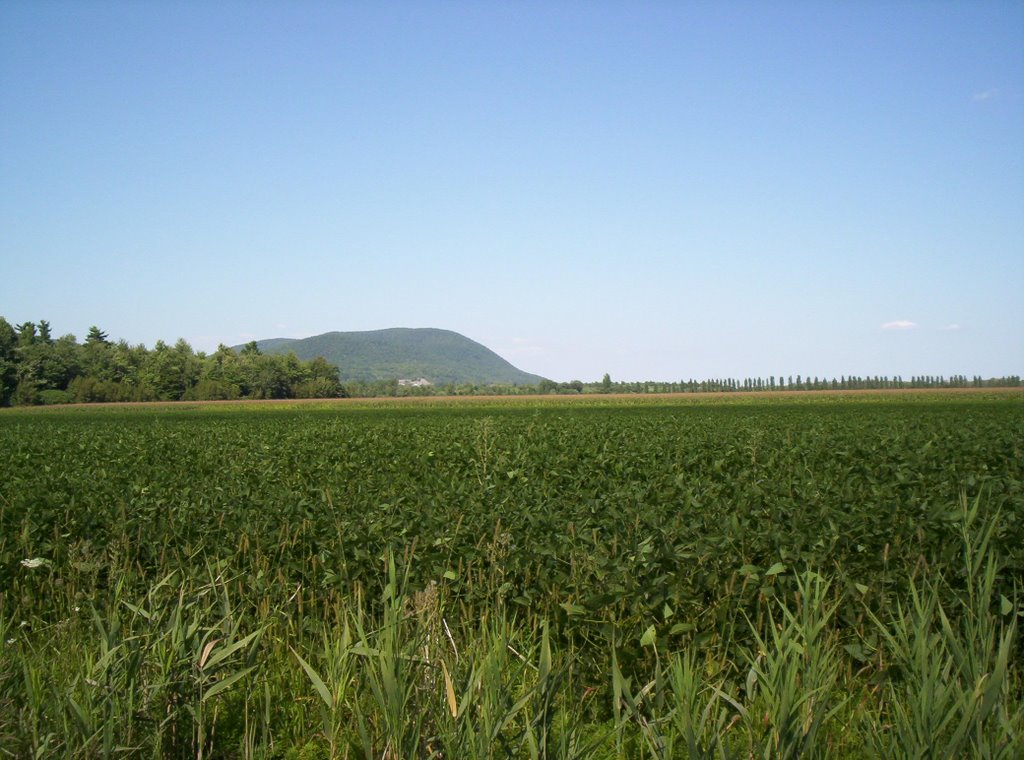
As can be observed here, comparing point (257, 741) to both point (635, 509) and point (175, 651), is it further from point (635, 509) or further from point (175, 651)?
point (635, 509)

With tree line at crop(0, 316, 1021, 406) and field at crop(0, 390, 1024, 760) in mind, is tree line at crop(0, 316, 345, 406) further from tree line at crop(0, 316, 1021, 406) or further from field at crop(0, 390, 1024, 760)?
field at crop(0, 390, 1024, 760)

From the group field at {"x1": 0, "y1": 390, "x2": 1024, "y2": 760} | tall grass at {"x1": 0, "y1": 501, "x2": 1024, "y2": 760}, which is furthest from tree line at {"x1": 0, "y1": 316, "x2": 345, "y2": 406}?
tall grass at {"x1": 0, "y1": 501, "x2": 1024, "y2": 760}

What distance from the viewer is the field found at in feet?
12.2

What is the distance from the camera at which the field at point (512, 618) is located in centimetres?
372

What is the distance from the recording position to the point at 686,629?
5.02 m

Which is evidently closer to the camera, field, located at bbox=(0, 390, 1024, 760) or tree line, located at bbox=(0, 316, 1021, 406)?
field, located at bbox=(0, 390, 1024, 760)

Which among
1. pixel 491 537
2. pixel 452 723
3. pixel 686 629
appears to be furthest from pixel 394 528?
pixel 452 723

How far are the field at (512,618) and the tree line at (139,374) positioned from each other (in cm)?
9409

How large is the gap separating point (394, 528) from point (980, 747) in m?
4.97

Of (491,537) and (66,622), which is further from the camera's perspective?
(491,537)

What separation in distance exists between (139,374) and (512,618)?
11466cm

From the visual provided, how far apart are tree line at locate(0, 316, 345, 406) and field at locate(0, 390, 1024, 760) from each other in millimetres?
94095

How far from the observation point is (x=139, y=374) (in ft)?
351

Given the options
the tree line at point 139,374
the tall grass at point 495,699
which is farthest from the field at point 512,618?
the tree line at point 139,374
